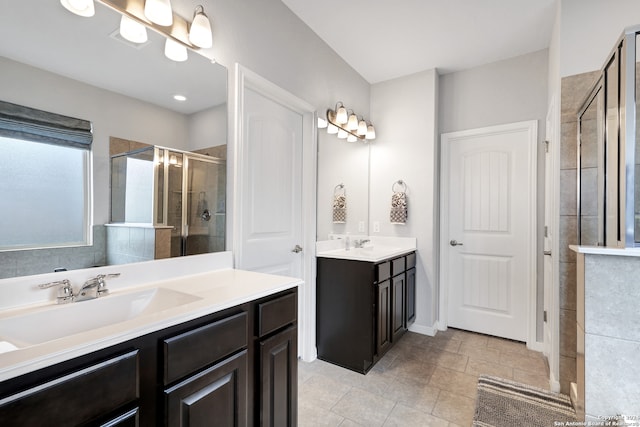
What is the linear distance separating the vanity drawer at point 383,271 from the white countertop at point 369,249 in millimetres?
49

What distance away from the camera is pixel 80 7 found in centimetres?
117

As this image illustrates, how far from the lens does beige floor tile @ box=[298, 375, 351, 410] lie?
1914 millimetres

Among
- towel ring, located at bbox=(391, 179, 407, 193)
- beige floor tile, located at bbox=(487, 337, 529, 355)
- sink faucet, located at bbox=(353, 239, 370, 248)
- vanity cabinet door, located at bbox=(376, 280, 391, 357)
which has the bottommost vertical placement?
beige floor tile, located at bbox=(487, 337, 529, 355)

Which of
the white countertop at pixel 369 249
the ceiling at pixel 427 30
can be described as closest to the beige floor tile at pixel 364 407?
the white countertop at pixel 369 249

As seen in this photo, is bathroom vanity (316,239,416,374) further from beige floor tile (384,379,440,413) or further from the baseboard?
the baseboard

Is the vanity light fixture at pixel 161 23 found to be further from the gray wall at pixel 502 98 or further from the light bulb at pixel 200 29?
the gray wall at pixel 502 98

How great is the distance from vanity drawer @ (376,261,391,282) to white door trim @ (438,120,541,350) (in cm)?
105

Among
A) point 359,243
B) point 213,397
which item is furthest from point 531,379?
point 213,397

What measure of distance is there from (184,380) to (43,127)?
104cm

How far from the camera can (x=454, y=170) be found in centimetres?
320

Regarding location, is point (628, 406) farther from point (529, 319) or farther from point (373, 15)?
point (373, 15)

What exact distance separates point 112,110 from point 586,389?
7.55ft

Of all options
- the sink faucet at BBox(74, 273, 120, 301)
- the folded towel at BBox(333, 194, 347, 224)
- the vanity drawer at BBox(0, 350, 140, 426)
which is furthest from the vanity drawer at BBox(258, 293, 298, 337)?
the folded towel at BBox(333, 194, 347, 224)

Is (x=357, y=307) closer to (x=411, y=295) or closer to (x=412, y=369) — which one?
(x=412, y=369)
